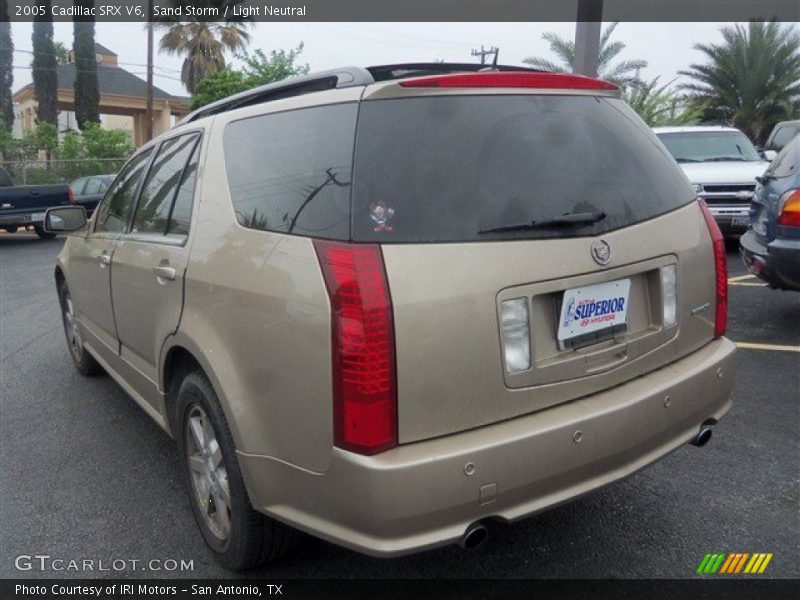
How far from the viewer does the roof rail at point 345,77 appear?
246cm

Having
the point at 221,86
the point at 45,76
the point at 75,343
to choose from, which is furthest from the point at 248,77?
the point at 75,343

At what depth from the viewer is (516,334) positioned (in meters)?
2.21

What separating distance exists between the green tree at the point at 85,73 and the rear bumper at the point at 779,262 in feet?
91.6

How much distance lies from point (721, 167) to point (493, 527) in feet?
29.3

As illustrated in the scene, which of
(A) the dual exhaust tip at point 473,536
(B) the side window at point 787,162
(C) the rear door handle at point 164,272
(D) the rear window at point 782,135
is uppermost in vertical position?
(D) the rear window at point 782,135

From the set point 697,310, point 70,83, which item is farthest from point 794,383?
point 70,83

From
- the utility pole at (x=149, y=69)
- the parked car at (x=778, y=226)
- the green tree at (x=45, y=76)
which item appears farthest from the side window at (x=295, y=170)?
the green tree at (x=45, y=76)

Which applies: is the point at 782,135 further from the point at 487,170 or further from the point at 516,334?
the point at 516,334

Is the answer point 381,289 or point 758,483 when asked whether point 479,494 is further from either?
point 758,483

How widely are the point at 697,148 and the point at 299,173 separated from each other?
9.68 m

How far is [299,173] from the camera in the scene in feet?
7.84

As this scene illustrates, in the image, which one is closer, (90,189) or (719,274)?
(719,274)

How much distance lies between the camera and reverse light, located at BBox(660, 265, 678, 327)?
261 centimetres

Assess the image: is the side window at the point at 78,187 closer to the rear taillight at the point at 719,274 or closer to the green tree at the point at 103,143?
the green tree at the point at 103,143
